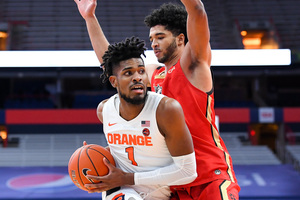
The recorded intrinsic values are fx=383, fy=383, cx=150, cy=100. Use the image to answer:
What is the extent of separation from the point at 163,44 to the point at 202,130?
569mm

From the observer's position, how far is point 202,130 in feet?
7.07

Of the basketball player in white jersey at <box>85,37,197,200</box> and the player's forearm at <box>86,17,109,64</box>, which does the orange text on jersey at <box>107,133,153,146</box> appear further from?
the player's forearm at <box>86,17,109,64</box>

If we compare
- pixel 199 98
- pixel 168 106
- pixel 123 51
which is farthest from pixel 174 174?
pixel 123 51

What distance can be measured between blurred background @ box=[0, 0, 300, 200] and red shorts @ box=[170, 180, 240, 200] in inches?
261

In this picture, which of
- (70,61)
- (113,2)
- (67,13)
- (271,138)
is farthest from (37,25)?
(271,138)

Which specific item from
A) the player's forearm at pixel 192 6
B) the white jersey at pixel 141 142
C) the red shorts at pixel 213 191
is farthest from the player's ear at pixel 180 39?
the red shorts at pixel 213 191

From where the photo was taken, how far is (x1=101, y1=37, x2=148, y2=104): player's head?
78.2 inches

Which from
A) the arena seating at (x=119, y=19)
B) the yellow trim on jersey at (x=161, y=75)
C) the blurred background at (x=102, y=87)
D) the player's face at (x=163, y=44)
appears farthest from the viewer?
the arena seating at (x=119, y=19)

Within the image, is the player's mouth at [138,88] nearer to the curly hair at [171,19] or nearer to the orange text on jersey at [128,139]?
the orange text on jersey at [128,139]

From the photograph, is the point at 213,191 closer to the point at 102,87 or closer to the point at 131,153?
the point at 131,153

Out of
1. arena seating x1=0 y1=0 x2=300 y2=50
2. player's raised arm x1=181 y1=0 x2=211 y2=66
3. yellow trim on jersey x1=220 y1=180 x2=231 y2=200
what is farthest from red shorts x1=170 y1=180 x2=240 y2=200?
arena seating x1=0 y1=0 x2=300 y2=50

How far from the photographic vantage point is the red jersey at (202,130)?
6.90 ft

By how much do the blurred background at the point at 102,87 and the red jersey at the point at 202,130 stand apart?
6.60m

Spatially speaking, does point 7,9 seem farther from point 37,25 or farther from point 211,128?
point 211,128
